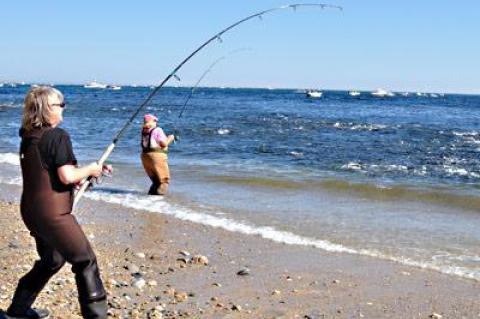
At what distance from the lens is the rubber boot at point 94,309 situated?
4.25m

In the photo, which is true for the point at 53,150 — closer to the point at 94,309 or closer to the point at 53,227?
the point at 53,227

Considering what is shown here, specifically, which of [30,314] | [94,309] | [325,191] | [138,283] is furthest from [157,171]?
[94,309]

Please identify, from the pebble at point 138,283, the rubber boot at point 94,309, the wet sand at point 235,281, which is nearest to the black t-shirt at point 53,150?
the rubber boot at point 94,309

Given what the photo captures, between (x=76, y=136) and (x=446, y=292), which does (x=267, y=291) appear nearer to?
(x=446, y=292)

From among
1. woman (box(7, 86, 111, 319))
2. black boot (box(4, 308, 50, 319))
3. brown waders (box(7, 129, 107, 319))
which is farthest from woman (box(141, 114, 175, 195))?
woman (box(7, 86, 111, 319))

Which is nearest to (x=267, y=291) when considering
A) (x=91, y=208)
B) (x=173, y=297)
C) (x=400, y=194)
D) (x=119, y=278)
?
(x=173, y=297)

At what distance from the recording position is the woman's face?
13.0 ft

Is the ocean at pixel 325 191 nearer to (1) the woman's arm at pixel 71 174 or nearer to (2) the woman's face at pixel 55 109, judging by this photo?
(1) the woman's arm at pixel 71 174

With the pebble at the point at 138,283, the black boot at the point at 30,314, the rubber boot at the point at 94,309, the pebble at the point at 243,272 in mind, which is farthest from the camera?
the pebble at the point at 243,272

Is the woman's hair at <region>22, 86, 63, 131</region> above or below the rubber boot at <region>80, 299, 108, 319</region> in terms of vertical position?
above

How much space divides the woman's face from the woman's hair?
2cm

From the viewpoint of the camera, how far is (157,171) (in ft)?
38.3

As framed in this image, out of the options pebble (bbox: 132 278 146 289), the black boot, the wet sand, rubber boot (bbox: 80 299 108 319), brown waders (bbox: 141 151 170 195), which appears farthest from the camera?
brown waders (bbox: 141 151 170 195)

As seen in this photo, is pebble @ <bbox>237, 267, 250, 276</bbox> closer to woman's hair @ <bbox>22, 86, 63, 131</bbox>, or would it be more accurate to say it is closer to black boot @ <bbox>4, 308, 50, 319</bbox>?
black boot @ <bbox>4, 308, 50, 319</bbox>
